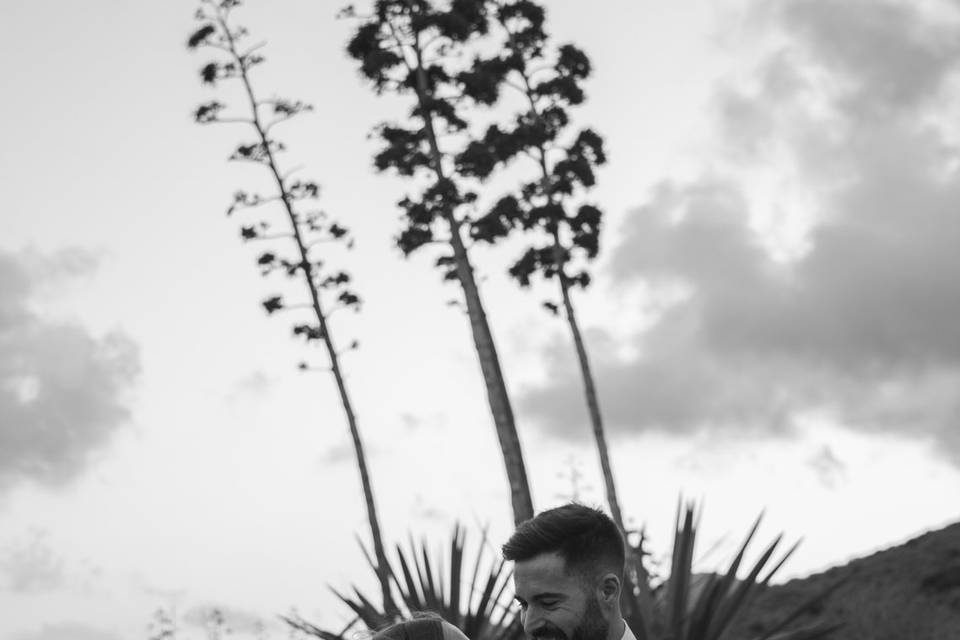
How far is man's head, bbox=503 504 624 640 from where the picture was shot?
349cm

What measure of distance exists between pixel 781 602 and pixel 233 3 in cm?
1728

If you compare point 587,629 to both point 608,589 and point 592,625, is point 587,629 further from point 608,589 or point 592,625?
point 608,589

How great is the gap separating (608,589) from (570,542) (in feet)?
0.55

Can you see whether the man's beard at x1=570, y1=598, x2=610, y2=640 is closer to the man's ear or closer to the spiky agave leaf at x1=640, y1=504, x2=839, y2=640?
the man's ear

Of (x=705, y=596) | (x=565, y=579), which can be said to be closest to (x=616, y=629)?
(x=565, y=579)

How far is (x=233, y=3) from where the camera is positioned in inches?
1028

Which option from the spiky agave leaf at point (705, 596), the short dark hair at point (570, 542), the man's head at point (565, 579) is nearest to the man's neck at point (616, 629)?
the man's head at point (565, 579)

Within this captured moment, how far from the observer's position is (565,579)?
139 inches

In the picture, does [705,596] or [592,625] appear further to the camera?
[705,596]

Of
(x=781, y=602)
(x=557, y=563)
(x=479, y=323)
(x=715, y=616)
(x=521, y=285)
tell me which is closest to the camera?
(x=557, y=563)

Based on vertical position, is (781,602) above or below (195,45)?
below

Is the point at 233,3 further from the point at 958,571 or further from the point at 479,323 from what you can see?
the point at 958,571

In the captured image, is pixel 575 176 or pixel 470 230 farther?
pixel 575 176

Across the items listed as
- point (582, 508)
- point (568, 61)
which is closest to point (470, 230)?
point (568, 61)
